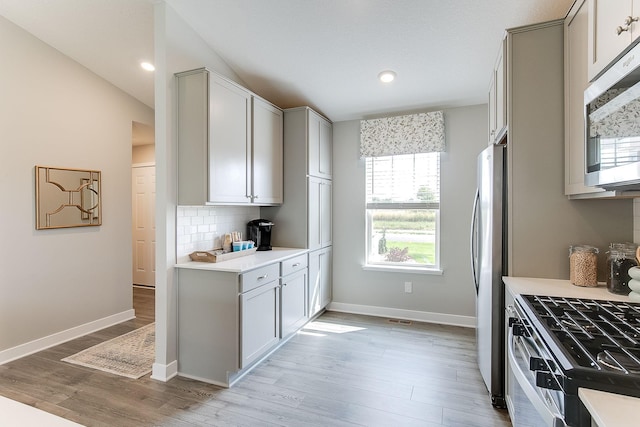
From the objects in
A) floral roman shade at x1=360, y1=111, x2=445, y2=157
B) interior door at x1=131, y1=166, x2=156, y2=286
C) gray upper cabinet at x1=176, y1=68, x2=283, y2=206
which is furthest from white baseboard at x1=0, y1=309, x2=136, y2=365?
floral roman shade at x1=360, y1=111, x2=445, y2=157

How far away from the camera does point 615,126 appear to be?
4.25 ft

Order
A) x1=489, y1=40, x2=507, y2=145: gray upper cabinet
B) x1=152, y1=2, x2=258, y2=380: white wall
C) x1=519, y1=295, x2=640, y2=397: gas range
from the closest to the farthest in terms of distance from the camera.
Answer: x1=519, y1=295, x2=640, y2=397: gas range → x1=489, y1=40, x2=507, y2=145: gray upper cabinet → x1=152, y1=2, x2=258, y2=380: white wall

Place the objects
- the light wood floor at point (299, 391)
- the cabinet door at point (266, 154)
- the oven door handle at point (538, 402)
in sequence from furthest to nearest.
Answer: the cabinet door at point (266, 154) < the light wood floor at point (299, 391) < the oven door handle at point (538, 402)

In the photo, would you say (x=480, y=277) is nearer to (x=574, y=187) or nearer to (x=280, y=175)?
(x=574, y=187)

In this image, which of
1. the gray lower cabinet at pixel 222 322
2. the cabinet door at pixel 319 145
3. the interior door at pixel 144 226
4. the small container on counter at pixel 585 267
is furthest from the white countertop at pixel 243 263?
the interior door at pixel 144 226

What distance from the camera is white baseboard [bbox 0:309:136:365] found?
280cm

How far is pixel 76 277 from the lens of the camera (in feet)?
11.1

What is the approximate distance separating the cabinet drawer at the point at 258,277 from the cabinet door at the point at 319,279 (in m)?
0.82

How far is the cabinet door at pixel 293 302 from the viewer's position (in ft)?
10.0

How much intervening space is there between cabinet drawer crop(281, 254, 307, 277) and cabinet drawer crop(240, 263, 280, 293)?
113 millimetres

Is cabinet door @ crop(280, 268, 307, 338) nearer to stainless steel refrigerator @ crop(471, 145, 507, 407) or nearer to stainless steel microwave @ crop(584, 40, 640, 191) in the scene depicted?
stainless steel refrigerator @ crop(471, 145, 507, 407)

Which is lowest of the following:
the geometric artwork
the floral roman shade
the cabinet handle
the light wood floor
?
the light wood floor

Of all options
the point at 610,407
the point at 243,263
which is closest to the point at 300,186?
the point at 243,263

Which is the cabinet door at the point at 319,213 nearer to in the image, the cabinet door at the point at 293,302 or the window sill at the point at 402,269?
the cabinet door at the point at 293,302
